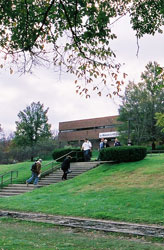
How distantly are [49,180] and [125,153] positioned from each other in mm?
5135

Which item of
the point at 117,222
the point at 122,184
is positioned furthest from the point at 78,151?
the point at 117,222

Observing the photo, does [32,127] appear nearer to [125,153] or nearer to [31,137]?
[31,137]

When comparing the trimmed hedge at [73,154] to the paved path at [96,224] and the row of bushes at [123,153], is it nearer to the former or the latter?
the row of bushes at [123,153]

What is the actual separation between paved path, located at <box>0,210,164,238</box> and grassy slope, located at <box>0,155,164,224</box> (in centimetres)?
67

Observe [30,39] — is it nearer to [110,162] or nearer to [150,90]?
[110,162]

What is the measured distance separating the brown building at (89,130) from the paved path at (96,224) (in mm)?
49405

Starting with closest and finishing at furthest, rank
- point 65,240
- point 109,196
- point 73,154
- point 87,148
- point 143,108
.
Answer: point 65,240 < point 109,196 < point 87,148 < point 73,154 < point 143,108

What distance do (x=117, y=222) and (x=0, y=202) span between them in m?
8.39

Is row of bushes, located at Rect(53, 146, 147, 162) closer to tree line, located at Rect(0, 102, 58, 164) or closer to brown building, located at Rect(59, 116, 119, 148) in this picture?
tree line, located at Rect(0, 102, 58, 164)

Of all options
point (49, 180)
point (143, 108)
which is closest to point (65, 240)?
point (49, 180)

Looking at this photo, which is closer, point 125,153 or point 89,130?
point 125,153

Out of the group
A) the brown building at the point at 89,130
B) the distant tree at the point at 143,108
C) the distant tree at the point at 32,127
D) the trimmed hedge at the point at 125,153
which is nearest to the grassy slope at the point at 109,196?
the trimmed hedge at the point at 125,153

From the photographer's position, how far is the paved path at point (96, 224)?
920cm

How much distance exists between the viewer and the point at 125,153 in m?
21.4
